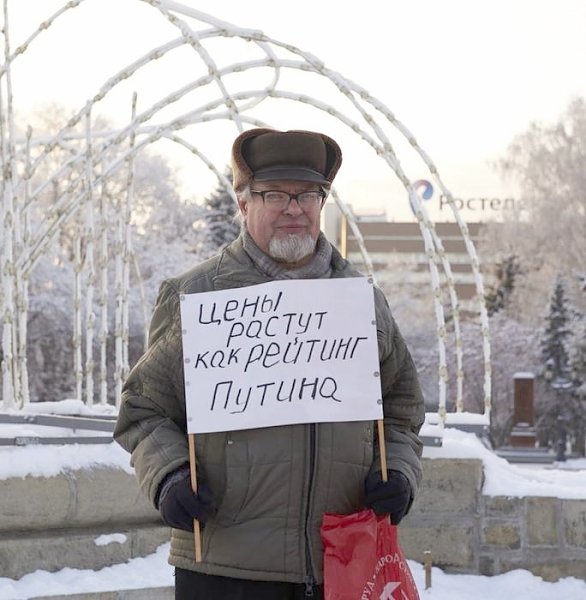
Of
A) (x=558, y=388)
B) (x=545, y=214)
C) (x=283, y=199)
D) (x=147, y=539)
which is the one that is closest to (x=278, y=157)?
(x=283, y=199)

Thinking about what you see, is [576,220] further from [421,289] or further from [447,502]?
[447,502]

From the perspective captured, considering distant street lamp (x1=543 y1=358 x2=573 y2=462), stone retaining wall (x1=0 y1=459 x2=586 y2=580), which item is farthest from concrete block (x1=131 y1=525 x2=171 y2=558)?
distant street lamp (x1=543 y1=358 x2=573 y2=462)

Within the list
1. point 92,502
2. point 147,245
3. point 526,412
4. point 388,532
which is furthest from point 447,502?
point 147,245

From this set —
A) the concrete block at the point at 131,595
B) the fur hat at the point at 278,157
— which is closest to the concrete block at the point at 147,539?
the concrete block at the point at 131,595

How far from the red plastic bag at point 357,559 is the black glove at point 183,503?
0.89 ft

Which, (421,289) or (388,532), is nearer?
(388,532)

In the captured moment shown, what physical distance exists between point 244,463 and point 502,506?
361 cm

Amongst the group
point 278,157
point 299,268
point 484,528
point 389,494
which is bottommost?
point 484,528

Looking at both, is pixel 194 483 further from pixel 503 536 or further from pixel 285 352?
pixel 503 536

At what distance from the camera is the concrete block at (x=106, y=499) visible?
198 inches

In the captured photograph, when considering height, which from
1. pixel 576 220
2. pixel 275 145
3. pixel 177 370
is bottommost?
pixel 177 370

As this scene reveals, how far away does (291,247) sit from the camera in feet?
8.41

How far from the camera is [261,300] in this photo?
2.60m

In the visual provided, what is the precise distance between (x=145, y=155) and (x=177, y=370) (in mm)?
33482
